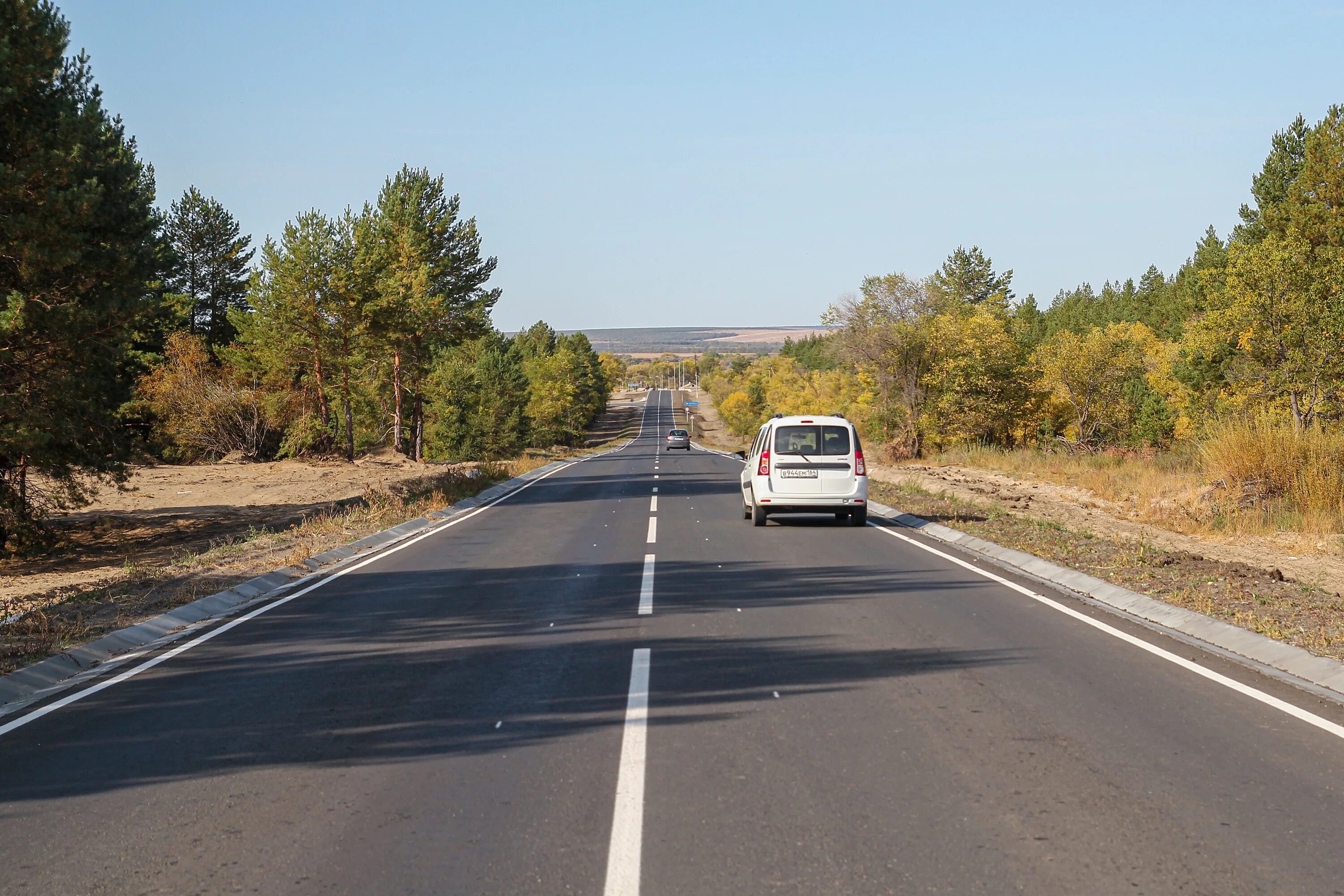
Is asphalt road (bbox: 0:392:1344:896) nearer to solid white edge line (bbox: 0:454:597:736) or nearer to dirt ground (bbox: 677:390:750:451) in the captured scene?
solid white edge line (bbox: 0:454:597:736)

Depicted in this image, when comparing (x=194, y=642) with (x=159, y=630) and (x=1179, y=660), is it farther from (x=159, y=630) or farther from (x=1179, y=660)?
(x=1179, y=660)

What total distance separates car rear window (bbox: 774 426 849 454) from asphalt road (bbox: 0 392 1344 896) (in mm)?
7886

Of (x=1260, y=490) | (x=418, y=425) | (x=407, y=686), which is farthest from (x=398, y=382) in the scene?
(x=407, y=686)

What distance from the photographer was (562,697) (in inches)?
266

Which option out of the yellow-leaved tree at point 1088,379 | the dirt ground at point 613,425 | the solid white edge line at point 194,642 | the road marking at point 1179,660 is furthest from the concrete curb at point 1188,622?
the dirt ground at point 613,425

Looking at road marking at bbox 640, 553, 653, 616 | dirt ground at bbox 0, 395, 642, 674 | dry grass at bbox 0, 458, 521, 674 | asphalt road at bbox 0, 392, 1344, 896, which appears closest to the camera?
asphalt road at bbox 0, 392, 1344, 896

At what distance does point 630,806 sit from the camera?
4734 millimetres

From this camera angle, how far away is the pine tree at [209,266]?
5709 centimetres

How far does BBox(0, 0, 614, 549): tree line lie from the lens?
56.4ft

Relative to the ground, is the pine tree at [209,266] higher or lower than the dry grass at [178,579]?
higher

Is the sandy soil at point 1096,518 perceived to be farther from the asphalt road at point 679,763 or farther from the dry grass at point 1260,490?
the asphalt road at point 679,763

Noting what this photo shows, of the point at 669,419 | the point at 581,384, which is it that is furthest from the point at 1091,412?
the point at 669,419

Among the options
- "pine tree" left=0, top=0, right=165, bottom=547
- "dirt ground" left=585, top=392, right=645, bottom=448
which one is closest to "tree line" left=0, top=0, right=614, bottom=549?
"pine tree" left=0, top=0, right=165, bottom=547

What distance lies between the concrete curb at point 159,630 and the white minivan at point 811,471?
21.5 feet
